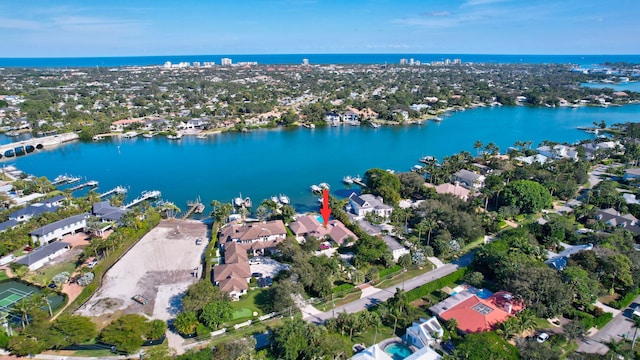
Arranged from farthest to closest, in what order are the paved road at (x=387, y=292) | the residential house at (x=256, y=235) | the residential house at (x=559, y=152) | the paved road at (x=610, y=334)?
the residential house at (x=559, y=152) → the residential house at (x=256, y=235) → the paved road at (x=387, y=292) → the paved road at (x=610, y=334)

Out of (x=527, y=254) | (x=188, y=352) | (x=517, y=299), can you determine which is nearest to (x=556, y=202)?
(x=527, y=254)

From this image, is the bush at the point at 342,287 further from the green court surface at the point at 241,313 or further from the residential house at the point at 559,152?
the residential house at the point at 559,152

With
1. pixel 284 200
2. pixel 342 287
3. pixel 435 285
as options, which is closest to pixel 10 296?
pixel 342 287

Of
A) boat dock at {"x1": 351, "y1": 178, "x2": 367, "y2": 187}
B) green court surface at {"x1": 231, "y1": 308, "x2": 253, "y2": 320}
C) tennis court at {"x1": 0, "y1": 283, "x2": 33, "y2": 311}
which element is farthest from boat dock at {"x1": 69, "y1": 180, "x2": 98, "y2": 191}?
green court surface at {"x1": 231, "y1": 308, "x2": 253, "y2": 320}

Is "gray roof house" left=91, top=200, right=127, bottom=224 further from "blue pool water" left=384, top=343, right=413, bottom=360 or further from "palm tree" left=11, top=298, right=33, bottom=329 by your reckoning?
"blue pool water" left=384, top=343, right=413, bottom=360

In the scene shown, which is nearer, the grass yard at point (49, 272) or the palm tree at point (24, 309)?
the palm tree at point (24, 309)

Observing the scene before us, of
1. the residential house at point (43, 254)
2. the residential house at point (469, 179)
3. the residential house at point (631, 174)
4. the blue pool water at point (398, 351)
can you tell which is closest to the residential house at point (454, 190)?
the residential house at point (469, 179)
